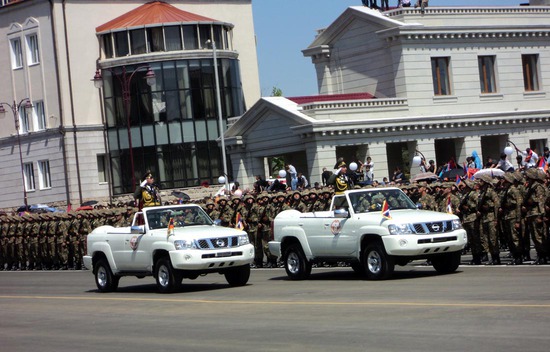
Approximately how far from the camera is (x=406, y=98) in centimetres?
5181

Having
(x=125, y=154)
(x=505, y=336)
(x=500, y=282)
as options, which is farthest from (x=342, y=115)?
(x=505, y=336)

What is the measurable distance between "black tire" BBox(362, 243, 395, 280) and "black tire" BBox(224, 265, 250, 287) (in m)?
2.70

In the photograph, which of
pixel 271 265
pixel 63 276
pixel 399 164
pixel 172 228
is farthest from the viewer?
pixel 399 164

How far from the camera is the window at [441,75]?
172 feet

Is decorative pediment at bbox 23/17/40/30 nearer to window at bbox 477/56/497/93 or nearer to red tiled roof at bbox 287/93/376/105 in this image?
red tiled roof at bbox 287/93/376/105

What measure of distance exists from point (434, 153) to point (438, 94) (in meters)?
2.75

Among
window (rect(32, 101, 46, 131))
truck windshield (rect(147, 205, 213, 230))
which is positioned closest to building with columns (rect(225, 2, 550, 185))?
window (rect(32, 101, 46, 131))

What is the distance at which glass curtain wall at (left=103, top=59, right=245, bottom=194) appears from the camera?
7106cm

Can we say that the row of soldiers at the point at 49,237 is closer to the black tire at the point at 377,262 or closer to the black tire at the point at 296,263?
the black tire at the point at 296,263

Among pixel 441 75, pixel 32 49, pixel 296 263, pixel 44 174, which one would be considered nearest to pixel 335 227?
pixel 296 263

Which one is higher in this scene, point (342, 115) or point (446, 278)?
point (342, 115)

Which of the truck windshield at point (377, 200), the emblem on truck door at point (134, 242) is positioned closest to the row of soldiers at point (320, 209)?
the truck windshield at point (377, 200)

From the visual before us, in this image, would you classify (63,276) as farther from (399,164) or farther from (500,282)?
(399,164)

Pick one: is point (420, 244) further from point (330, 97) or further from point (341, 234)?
point (330, 97)
